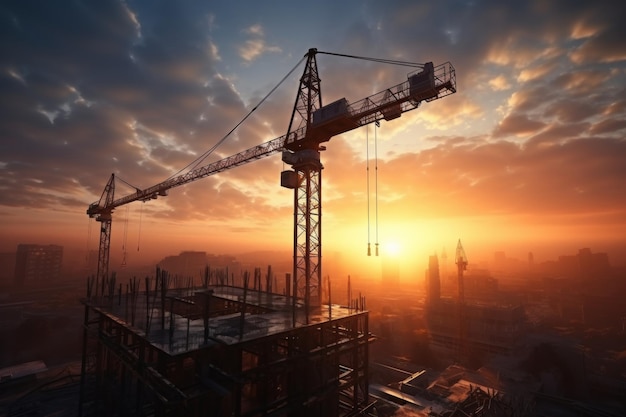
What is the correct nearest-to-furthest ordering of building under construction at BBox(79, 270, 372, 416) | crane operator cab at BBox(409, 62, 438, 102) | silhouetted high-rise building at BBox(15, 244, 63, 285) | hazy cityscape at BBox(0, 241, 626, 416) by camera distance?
building under construction at BBox(79, 270, 372, 416)
crane operator cab at BBox(409, 62, 438, 102)
hazy cityscape at BBox(0, 241, 626, 416)
silhouetted high-rise building at BBox(15, 244, 63, 285)

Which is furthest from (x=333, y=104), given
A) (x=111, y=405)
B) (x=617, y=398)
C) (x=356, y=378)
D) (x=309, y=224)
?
(x=617, y=398)

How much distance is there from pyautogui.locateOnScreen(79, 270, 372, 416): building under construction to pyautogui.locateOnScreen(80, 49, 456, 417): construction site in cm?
7

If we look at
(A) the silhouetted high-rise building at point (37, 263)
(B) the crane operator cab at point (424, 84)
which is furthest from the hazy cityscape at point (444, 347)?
(B) the crane operator cab at point (424, 84)

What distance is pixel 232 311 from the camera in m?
28.7

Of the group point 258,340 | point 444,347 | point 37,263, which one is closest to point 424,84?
point 258,340

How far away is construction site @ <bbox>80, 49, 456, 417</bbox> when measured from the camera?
49.3ft

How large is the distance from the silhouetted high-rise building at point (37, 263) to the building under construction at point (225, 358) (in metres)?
118

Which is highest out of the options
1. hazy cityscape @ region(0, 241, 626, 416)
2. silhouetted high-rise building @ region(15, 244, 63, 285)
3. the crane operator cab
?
the crane operator cab

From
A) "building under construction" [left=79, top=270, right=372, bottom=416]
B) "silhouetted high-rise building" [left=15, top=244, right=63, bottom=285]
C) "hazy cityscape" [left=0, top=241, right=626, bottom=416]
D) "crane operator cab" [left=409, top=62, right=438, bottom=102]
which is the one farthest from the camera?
"silhouetted high-rise building" [left=15, top=244, right=63, bottom=285]

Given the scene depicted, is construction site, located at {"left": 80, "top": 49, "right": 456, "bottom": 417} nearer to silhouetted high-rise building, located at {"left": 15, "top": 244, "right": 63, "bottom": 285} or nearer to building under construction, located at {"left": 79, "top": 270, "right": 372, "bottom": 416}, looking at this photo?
building under construction, located at {"left": 79, "top": 270, "right": 372, "bottom": 416}

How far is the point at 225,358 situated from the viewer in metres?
19.0

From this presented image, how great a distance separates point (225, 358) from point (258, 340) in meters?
4.88

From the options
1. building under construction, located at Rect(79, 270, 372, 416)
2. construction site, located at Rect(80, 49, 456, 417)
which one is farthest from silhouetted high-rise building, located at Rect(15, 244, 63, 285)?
building under construction, located at Rect(79, 270, 372, 416)

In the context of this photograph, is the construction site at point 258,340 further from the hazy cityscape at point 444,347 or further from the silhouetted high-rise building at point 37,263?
the silhouetted high-rise building at point 37,263
